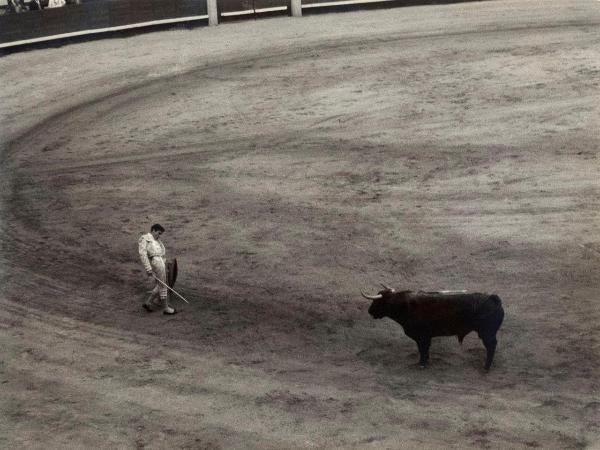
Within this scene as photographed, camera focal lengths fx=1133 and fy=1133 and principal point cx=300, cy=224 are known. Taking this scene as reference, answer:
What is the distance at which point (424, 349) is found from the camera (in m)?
13.3

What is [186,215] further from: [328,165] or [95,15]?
[95,15]

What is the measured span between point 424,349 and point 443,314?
0.51 m

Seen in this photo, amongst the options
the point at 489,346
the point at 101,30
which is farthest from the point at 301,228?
the point at 101,30

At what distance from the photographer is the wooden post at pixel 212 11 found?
30.6 meters

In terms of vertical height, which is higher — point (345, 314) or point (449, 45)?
point (449, 45)

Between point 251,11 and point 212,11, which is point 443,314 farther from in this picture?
point 251,11

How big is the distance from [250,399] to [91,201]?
25.2 feet

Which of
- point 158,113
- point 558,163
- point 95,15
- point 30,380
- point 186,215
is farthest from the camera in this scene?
point 95,15

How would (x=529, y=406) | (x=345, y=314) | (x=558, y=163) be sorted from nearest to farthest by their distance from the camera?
(x=529, y=406) < (x=345, y=314) < (x=558, y=163)

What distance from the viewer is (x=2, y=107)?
24719 mm

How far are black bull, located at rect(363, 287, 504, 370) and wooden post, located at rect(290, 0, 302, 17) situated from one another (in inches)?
762

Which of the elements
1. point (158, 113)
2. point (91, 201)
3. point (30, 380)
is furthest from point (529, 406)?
point (158, 113)

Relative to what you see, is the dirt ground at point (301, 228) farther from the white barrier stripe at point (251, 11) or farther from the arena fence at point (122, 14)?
the white barrier stripe at point (251, 11)

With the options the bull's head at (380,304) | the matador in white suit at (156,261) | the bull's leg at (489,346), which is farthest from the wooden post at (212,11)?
the bull's leg at (489,346)
